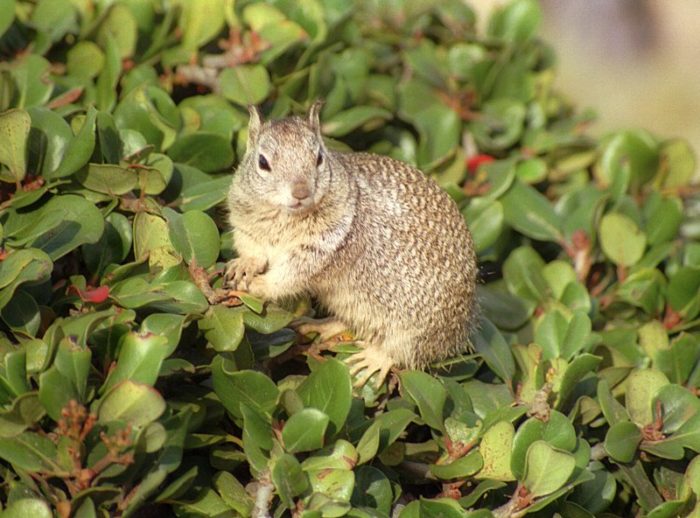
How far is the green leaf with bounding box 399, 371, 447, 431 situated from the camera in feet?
9.68

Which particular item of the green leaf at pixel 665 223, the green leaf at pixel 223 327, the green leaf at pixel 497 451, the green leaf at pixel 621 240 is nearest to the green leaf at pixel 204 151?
the green leaf at pixel 223 327

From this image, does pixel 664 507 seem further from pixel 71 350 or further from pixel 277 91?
pixel 277 91

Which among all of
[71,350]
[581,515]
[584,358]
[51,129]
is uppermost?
[51,129]

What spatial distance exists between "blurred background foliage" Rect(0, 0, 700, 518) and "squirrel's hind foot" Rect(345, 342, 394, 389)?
84mm

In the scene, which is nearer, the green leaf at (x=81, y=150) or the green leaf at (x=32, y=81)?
the green leaf at (x=81, y=150)

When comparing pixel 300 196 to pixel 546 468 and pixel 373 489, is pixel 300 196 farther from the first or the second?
pixel 546 468

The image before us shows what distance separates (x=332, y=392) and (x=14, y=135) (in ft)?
3.73

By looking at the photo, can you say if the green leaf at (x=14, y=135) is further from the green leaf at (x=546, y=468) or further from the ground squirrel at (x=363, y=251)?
the green leaf at (x=546, y=468)

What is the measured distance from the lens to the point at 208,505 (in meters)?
2.69

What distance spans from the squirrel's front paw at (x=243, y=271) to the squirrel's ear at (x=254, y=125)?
1.24ft

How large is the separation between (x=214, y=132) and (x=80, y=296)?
1.00 meters

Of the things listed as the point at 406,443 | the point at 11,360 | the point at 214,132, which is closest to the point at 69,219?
the point at 11,360

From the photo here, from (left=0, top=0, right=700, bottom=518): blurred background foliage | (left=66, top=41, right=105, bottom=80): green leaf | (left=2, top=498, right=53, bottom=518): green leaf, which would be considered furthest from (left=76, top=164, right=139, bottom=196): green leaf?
(left=2, top=498, right=53, bottom=518): green leaf

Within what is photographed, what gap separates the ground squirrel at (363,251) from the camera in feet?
10.8
